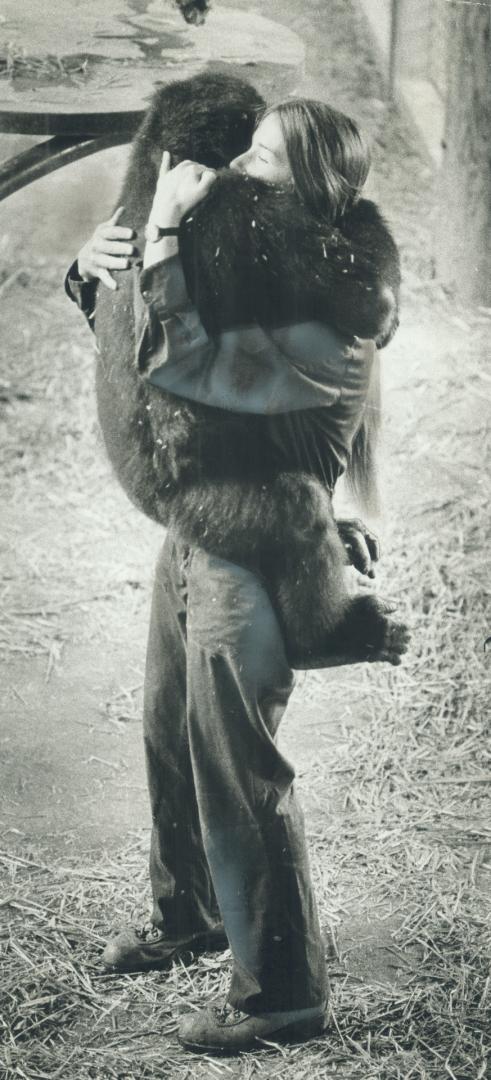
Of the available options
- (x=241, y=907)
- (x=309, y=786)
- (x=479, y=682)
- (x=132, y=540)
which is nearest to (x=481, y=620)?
(x=479, y=682)

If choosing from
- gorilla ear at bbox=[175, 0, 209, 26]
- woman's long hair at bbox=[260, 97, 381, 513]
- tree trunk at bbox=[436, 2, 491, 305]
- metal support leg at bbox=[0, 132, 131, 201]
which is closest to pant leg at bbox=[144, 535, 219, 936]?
woman's long hair at bbox=[260, 97, 381, 513]

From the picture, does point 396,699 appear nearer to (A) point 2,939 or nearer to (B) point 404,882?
(B) point 404,882

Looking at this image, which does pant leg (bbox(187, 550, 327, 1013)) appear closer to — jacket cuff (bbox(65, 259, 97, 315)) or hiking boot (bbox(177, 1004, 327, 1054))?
hiking boot (bbox(177, 1004, 327, 1054))

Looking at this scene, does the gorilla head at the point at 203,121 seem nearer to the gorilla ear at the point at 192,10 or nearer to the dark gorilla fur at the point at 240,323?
the dark gorilla fur at the point at 240,323

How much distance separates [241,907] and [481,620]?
1.29 m

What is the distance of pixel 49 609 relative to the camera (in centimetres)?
312

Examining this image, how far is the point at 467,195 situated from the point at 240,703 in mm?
1598

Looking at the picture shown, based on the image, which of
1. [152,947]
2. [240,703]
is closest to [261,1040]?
[152,947]

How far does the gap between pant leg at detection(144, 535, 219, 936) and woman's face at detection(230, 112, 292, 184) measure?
59cm

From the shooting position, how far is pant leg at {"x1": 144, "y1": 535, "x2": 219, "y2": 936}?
2043 millimetres

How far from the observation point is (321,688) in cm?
299

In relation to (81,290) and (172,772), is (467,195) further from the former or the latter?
(172,772)

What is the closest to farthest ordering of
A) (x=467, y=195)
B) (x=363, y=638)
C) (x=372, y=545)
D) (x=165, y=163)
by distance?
(x=165, y=163) < (x=363, y=638) < (x=372, y=545) < (x=467, y=195)

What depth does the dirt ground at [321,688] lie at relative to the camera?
214 cm
